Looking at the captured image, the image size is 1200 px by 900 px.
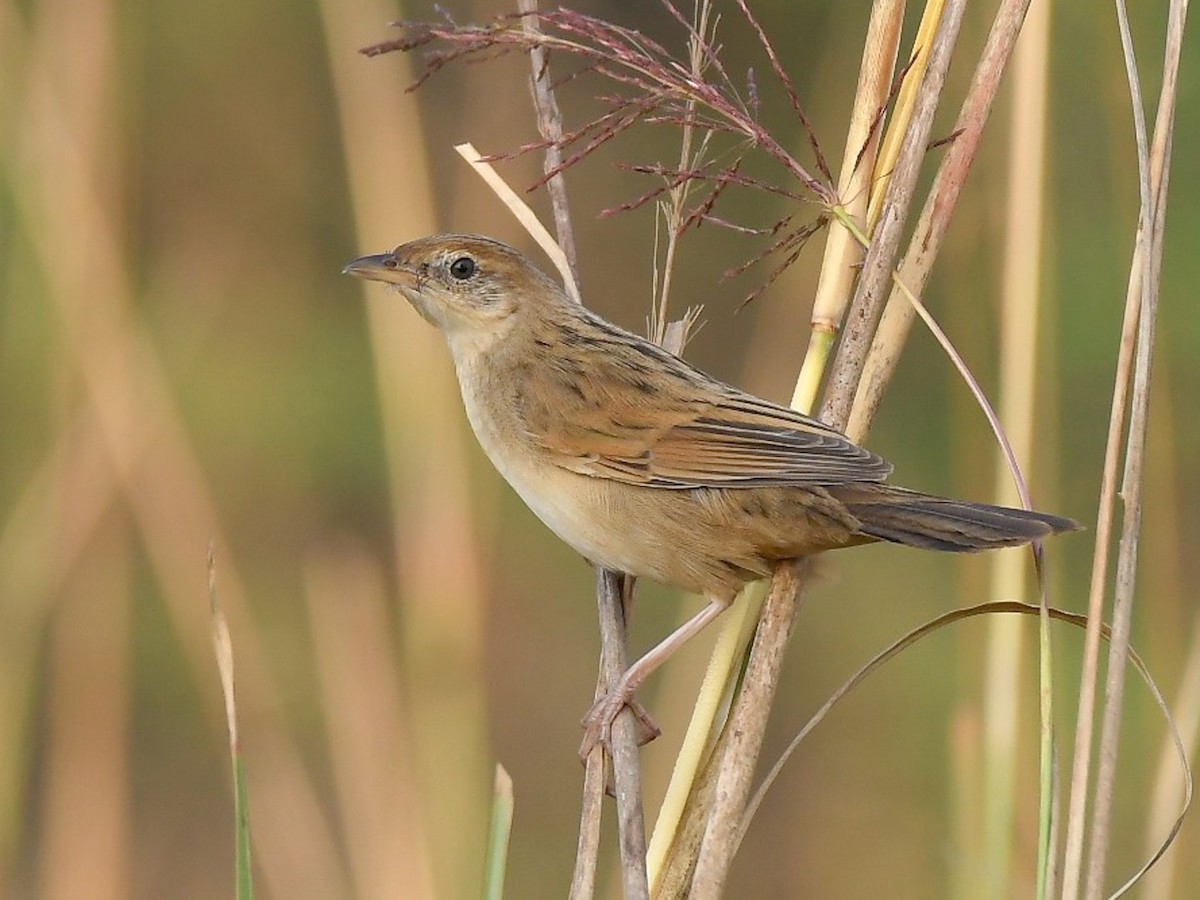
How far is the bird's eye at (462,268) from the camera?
10.8 ft

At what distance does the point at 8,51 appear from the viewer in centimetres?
364

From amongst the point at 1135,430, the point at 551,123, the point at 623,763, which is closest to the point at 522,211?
the point at 551,123

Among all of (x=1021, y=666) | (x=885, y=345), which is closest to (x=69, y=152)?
(x=885, y=345)

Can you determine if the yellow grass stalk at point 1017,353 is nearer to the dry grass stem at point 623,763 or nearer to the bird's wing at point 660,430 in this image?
the bird's wing at point 660,430

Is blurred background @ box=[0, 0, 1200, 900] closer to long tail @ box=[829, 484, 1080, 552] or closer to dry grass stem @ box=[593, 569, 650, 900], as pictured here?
long tail @ box=[829, 484, 1080, 552]

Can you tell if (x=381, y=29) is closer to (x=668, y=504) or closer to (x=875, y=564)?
A: (x=668, y=504)

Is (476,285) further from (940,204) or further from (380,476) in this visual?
(380,476)

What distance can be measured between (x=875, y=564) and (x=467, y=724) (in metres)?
3.54

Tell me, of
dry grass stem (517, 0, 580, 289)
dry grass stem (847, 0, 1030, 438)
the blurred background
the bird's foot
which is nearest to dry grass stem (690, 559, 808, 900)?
the bird's foot

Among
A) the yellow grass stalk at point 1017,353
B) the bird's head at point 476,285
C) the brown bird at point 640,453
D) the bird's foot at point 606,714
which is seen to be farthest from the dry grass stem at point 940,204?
the bird's head at point 476,285

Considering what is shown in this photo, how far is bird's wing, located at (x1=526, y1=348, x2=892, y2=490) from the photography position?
9.45 feet

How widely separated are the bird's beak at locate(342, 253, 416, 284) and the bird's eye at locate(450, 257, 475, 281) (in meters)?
0.09

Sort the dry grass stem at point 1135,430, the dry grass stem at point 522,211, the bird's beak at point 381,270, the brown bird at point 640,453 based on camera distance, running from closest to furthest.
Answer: the dry grass stem at point 1135,430
the brown bird at point 640,453
the dry grass stem at point 522,211
the bird's beak at point 381,270

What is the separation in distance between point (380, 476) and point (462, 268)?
3393 millimetres
